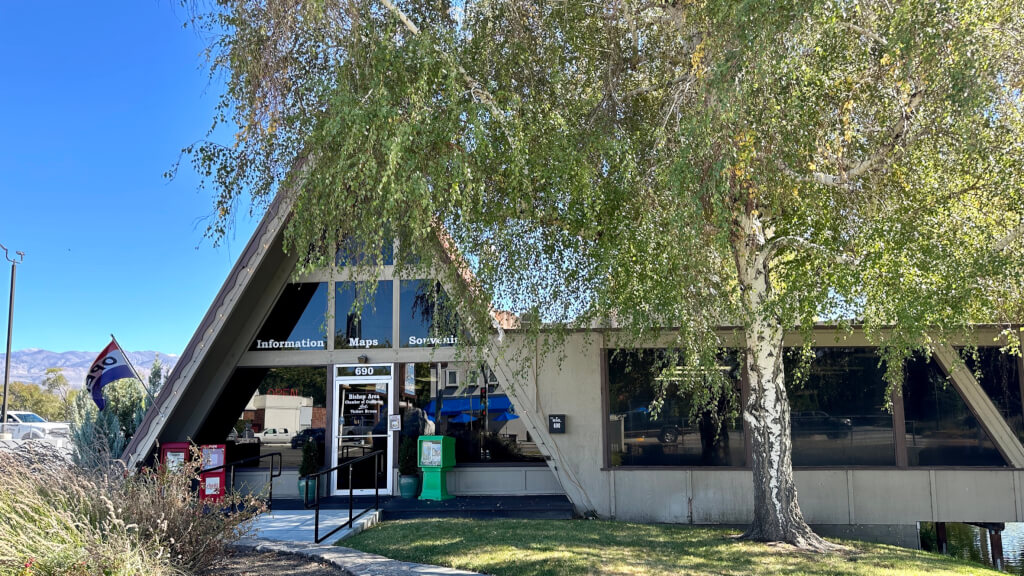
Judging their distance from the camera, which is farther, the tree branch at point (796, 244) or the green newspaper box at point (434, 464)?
the green newspaper box at point (434, 464)

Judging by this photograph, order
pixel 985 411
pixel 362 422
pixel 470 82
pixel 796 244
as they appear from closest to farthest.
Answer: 1. pixel 470 82
2. pixel 796 244
3. pixel 985 411
4. pixel 362 422

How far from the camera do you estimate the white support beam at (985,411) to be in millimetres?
10855

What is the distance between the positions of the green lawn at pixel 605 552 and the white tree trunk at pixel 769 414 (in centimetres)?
39

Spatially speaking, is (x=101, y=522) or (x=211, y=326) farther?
(x=211, y=326)

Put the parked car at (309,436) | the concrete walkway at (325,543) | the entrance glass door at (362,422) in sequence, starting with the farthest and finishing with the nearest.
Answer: the parked car at (309,436), the entrance glass door at (362,422), the concrete walkway at (325,543)

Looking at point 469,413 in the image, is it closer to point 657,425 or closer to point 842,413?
point 657,425

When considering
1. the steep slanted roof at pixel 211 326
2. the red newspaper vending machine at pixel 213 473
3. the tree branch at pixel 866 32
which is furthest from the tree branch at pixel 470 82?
the red newspaper vending machine at pixel 213 473

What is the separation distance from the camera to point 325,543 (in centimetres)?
873

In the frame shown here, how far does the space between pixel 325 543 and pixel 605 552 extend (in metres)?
3.27

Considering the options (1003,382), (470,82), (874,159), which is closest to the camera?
(470,82)

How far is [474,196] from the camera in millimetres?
7887

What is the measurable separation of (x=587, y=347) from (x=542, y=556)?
14.2 ft

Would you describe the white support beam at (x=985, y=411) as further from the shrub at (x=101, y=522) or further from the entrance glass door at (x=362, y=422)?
the shrub at (x=101, y=522)

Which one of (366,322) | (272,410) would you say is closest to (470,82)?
(366,322)
